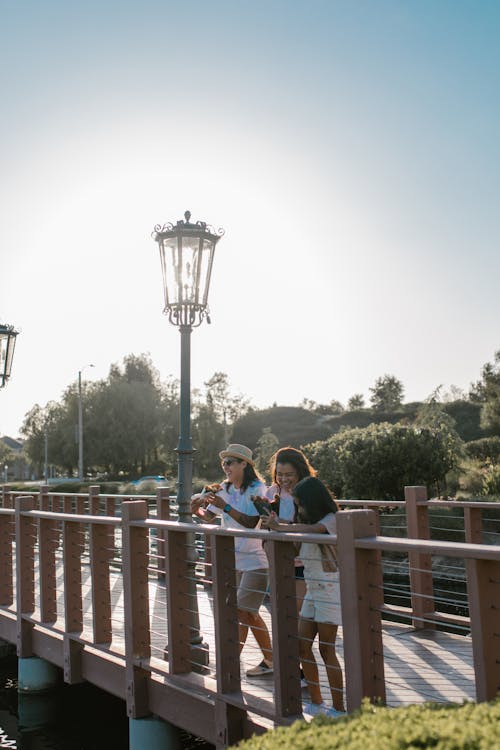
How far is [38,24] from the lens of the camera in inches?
451

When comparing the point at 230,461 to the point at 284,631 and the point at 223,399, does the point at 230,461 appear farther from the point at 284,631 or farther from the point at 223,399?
the point at 223,399

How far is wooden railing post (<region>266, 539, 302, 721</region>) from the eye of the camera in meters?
4.54

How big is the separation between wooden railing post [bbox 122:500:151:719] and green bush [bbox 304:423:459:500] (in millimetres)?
15564

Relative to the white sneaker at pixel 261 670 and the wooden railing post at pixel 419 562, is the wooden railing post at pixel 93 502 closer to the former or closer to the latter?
the wooden railing post at pixel 419 562

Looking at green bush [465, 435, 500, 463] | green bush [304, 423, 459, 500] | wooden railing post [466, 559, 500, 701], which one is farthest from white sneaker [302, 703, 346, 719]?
green bush [465, 435, 500, 463]

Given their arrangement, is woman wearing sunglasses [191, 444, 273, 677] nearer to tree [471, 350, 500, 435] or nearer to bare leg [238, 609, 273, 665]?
bare leg [238, 609, 273, 665]

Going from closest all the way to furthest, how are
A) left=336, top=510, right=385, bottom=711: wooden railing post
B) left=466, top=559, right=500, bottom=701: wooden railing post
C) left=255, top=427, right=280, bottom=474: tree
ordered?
1. left=466, top=559, right=500, bottom=701: wooden railing post
2. left=336, top=510, right=385, bottom=711: wooden railing post
3. left=255, top=427, right=280, bottom=474: tree

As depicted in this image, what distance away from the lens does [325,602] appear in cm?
486

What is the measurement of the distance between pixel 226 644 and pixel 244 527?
1.05 metres

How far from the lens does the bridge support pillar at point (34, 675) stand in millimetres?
8341

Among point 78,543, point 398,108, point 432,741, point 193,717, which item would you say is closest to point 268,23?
point 398,108

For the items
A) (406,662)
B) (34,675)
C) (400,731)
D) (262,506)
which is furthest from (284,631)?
(34,675)

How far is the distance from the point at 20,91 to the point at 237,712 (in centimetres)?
1110

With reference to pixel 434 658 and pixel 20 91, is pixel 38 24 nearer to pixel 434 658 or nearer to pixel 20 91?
pixel 20 91
